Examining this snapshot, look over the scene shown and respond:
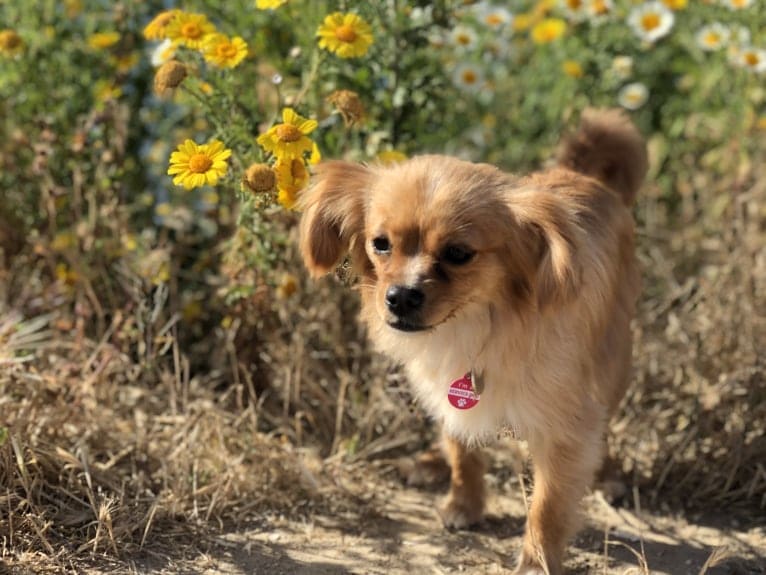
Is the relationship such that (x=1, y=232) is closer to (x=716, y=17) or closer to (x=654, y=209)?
(x=654, y=209)

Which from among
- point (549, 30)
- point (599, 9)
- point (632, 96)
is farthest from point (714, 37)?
point (549, 30)

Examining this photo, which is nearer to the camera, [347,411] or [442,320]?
[442,320]

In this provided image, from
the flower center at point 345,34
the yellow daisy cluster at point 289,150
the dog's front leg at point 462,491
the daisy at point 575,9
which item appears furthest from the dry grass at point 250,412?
the daisy at point 575,9

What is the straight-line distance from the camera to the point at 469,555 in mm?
3020

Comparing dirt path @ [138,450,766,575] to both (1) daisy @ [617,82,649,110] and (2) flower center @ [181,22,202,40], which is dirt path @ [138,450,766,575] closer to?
(2) flower center @ [181,22,202,40]

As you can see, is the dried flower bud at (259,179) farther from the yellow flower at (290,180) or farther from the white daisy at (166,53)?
the white daisy at (166,53)

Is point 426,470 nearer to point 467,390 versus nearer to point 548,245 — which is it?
point 467,390

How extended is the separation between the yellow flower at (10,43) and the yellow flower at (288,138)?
1318 millimetres

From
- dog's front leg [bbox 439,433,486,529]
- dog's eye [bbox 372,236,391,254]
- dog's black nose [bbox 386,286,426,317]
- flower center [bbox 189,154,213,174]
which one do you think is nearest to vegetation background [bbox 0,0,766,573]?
flower center [bbox 189,154,213,174]

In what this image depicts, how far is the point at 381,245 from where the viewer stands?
263 centimetres

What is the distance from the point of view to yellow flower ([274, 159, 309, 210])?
2.85 meters

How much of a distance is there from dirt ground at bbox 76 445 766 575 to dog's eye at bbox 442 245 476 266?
0.97 meters

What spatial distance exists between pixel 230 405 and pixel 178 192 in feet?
3.70

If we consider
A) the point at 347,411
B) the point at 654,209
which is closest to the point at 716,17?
the point at 654,209
